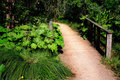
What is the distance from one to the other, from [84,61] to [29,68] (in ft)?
7.87

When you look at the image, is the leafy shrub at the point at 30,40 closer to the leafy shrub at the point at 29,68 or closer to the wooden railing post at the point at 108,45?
the leafy shrub at the point at 29,68

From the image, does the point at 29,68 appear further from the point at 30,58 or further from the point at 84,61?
the point at 84,61

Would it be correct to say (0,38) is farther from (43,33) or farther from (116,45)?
(116,45)

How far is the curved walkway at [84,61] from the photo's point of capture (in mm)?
4625

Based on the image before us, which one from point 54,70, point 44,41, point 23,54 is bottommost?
point 54,70

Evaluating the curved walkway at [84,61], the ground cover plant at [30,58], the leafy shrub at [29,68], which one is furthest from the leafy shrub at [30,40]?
the curved walkway at [84,61]

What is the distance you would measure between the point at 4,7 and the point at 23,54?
2.16 m

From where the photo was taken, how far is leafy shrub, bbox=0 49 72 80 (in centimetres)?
380

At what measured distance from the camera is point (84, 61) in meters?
5.62

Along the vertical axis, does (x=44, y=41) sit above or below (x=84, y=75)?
above

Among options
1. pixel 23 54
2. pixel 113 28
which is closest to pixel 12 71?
pixel 23 54

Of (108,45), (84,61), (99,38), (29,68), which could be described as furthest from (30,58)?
(99,38)

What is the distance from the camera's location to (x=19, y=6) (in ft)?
19.2

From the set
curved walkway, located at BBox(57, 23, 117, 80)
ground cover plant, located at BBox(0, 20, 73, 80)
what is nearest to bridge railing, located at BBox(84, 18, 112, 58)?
curved walkway, located at BBox(57, 23, 117, 80)
